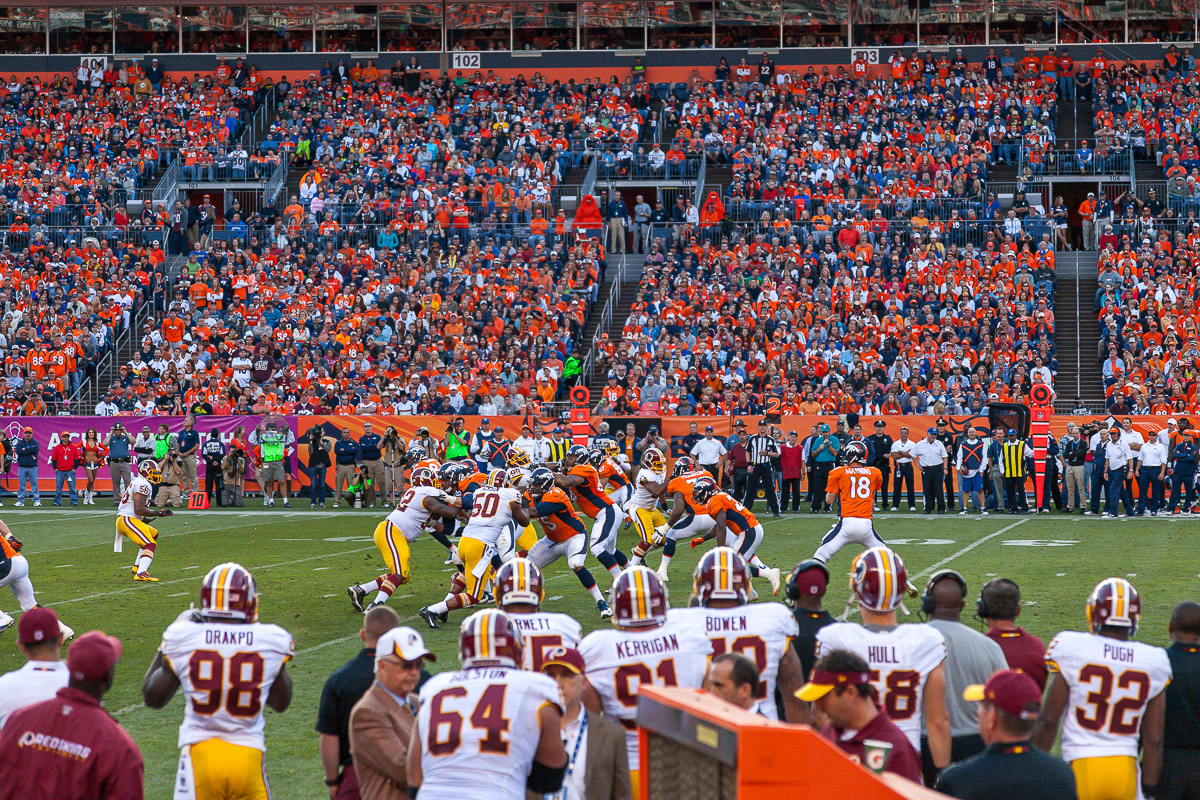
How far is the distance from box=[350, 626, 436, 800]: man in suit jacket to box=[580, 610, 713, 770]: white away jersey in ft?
2.52

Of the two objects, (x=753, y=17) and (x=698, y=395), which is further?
(x=753, y=17)

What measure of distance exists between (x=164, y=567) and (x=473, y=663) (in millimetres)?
12756

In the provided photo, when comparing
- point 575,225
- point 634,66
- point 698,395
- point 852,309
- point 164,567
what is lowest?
point 164,567

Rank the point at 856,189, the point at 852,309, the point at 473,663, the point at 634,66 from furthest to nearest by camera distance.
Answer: the point at 634,66 → the point at 856,189 → the point at 852,309 → the point at 473,663

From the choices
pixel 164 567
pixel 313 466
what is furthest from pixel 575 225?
pixel 164 567

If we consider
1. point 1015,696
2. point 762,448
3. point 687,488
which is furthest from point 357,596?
point 762,448

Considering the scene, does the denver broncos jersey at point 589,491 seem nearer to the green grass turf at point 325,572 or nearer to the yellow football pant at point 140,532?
the green grass turf at point 325,572

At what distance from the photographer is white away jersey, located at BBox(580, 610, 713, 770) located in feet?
19.1

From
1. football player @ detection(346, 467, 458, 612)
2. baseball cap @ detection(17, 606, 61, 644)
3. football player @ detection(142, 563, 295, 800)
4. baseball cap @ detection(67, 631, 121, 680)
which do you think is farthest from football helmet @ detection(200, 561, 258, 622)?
football player @ detection(346, 467, 458, 612)

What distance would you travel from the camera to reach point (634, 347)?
29.8 m

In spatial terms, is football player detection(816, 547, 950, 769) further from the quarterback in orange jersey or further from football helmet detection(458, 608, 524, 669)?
the quarterback in orange jersey

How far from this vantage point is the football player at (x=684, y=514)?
1434 centimetres

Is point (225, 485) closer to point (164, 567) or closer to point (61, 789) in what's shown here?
point (164, 567)

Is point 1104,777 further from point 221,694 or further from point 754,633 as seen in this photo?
point 221,694
